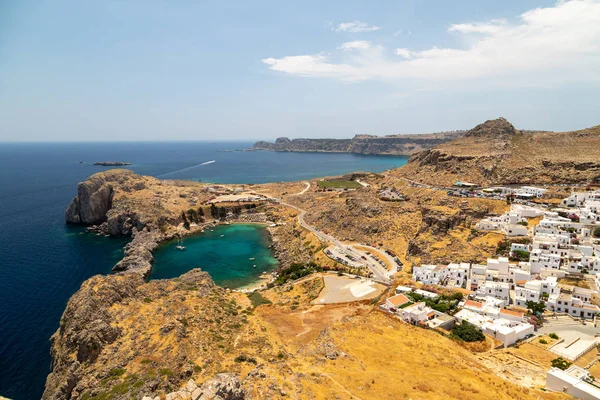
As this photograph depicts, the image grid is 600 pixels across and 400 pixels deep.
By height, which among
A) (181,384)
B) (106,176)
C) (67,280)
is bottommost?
(67,280)

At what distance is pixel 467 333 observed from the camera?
132ft

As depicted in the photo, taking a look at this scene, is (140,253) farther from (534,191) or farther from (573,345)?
(534,191)

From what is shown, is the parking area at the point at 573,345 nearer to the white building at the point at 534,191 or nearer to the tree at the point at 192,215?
the white building at the point at 534,191

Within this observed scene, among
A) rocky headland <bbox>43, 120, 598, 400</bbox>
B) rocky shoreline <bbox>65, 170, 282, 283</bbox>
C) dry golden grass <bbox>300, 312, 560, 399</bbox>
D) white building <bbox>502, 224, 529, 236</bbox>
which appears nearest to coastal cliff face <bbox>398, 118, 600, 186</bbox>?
rocky headland <bbox>43, 120, 598, 400</bbox>

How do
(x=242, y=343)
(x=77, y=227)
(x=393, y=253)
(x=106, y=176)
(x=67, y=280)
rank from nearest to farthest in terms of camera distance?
(x=242, y=343) < (x=67, y=280) < (x=393, y=253) < (x=77, y=227) < (x=106, y=176)

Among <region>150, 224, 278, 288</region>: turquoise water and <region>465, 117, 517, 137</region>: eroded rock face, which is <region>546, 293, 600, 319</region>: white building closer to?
<region>150, 224, 278, 288</region>: turquoise water

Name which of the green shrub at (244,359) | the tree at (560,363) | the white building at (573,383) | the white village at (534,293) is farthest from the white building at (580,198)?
the green shrub at (244,359)

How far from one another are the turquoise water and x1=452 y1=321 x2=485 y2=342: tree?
39.8 meters

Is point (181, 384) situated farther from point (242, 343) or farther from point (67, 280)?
point (67, 280)

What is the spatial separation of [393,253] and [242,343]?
42.3 meters

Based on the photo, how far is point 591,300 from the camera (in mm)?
45875

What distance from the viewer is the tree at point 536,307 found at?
44.9 m

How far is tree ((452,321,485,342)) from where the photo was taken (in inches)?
1559

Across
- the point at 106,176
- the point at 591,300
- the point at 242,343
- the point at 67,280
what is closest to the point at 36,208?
the point at 106,176
